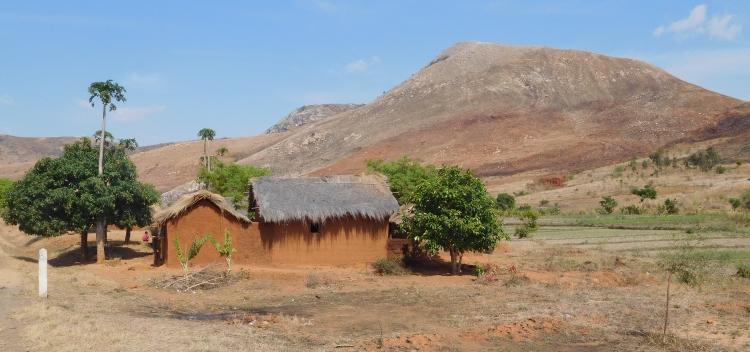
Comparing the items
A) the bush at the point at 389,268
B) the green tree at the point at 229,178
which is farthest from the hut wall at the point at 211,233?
the green tree at the point at 229,178

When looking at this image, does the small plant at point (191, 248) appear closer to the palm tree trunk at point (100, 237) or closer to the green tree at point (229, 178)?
the palm tree trunk at point (100, 237)

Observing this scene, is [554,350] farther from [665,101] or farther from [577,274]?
[665,101]

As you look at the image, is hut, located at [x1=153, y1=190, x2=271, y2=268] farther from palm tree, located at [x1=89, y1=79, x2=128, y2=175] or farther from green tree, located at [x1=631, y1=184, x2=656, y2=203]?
green tree, located at [x1=631, y1=184, x2=656, y2=203]

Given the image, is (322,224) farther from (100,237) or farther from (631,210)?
(631,210)

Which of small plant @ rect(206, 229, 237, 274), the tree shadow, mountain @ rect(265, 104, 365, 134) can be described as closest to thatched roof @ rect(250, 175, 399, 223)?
small plant @ rect(206, 229, 237, 274)

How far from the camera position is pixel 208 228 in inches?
822

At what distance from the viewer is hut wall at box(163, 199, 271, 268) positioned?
20.7m

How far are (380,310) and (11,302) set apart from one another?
7483mm

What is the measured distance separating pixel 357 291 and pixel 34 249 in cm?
2021

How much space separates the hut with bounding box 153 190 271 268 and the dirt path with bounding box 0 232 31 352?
14.0 feet

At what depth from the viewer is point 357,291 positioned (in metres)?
17.1

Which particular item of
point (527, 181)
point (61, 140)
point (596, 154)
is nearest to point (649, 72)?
point (596, 154)

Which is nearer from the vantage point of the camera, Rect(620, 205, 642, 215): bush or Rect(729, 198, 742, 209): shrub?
Rect(729, 198, 742, 209): shrub

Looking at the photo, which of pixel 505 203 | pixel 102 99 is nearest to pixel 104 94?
pixel 102 99
